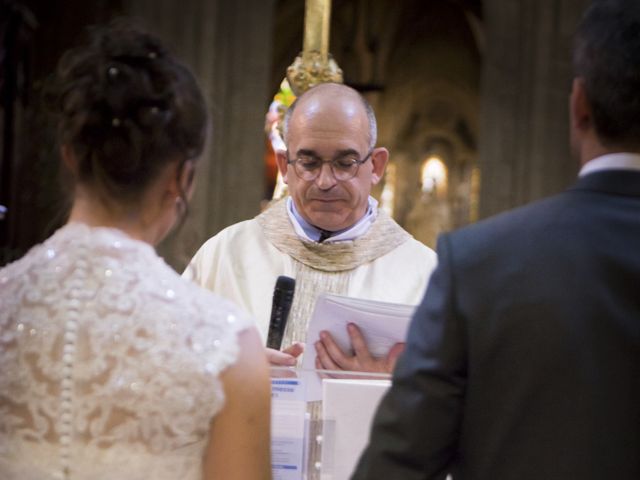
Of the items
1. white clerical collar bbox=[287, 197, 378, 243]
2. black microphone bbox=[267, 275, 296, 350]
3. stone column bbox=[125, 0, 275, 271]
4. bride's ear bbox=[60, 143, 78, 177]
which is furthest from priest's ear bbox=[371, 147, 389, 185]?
stone column bbox=[125, 0, 275, 271]

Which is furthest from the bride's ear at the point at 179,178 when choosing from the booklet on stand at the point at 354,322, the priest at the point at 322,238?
the priest at the point at 322,238

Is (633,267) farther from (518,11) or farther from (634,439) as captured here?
(518,11)

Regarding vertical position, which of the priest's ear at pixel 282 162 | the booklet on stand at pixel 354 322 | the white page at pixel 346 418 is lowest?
the white page at pixel 346 418

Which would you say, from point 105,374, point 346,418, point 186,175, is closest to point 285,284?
point 346,418

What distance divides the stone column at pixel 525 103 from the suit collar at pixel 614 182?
25.3ft

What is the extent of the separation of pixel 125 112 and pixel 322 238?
6.22ft

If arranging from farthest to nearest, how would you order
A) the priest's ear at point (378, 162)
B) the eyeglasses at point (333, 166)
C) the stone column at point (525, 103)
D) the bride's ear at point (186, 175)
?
the stone column at point (525, 103) → the priest's ear at point (378, 162) → the eyeglasses at point (333, 166) → the bride's ear at point (186, 175)

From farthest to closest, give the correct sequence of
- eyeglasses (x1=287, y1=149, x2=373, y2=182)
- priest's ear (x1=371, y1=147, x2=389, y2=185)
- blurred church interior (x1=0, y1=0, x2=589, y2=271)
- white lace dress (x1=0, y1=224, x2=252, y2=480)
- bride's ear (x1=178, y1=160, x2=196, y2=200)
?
blurred church interior (x1=0, y1=0, x2=589, y2=271) < priest's ear (x1=371, y1=147, x2=389, y2=185) < eyeglasses (x1=287, y1=149, x2=373, y2=182) < bride's ear (x1=178, y1=160, x2=196, y2=200) < white lace dress (x1=0, y1=224, x2=252, y2=480)

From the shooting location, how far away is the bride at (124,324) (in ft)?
5.70

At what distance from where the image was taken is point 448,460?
1.93 metres

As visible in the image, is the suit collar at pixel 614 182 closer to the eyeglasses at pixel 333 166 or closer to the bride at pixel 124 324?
the bride at pixel 124 324

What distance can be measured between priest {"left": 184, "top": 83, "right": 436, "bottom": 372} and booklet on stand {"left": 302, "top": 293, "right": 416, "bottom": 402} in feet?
2.31

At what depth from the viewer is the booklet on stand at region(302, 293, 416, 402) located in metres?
2.64

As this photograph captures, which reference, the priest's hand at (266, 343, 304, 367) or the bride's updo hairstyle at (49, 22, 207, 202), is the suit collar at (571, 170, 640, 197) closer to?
the bride's updo hairstyle at (49, 22, 207, 202)
